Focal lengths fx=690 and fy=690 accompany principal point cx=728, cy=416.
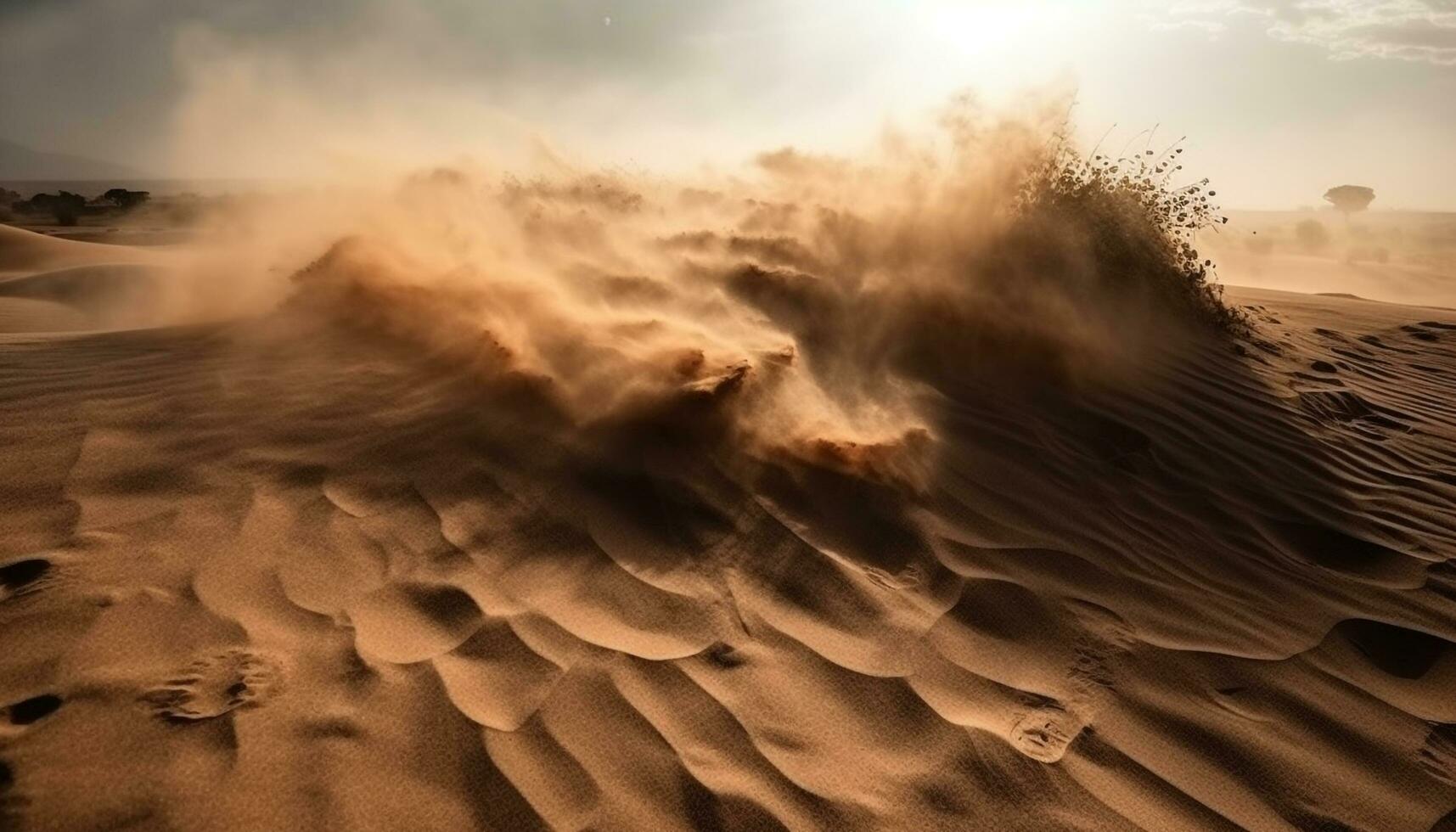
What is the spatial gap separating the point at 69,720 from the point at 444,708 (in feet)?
2.58

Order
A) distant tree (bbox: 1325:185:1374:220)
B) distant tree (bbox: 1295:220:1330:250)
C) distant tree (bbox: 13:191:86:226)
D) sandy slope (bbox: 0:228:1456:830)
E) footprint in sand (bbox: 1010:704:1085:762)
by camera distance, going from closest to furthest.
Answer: sandy slope (bbox: 0:228:1456:830) < footprint in sand (bbox: 1010:704:1085:762) < distant tree (bbox: 13:191:86:226) < distant tree (bbox: 1295:220:1330:250) < distant tree (bbox: 1325:185:1374:220)

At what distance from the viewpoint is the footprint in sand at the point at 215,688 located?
1.63 m

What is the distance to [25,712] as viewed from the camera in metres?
1.55

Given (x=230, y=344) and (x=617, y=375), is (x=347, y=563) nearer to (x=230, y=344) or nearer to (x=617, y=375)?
(x=617, y=375)

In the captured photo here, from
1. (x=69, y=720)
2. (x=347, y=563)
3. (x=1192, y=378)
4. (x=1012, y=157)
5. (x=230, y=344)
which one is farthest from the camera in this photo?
(x=1012, y=157)

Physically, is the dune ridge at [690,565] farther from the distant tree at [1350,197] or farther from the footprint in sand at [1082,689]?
the distant tree at [1350,197]

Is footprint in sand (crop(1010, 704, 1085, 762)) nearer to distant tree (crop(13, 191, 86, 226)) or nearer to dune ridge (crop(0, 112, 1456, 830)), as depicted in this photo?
dune ridge (crop(0, 112, 1456, 830))

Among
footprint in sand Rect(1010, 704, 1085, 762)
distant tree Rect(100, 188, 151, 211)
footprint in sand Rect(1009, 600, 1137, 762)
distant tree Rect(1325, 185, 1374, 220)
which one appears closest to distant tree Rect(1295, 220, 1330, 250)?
distant tree Rect(1325, 185, 1374, 220)

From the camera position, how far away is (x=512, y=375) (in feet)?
10.7

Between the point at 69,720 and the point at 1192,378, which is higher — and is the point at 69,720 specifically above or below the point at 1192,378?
below

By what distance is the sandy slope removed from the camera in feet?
5.27

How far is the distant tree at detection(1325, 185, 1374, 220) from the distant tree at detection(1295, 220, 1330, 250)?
23.9 m

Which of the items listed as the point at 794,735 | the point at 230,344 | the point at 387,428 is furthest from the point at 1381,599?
the point at 230,344

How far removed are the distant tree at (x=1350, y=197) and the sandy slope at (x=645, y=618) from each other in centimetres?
6444
